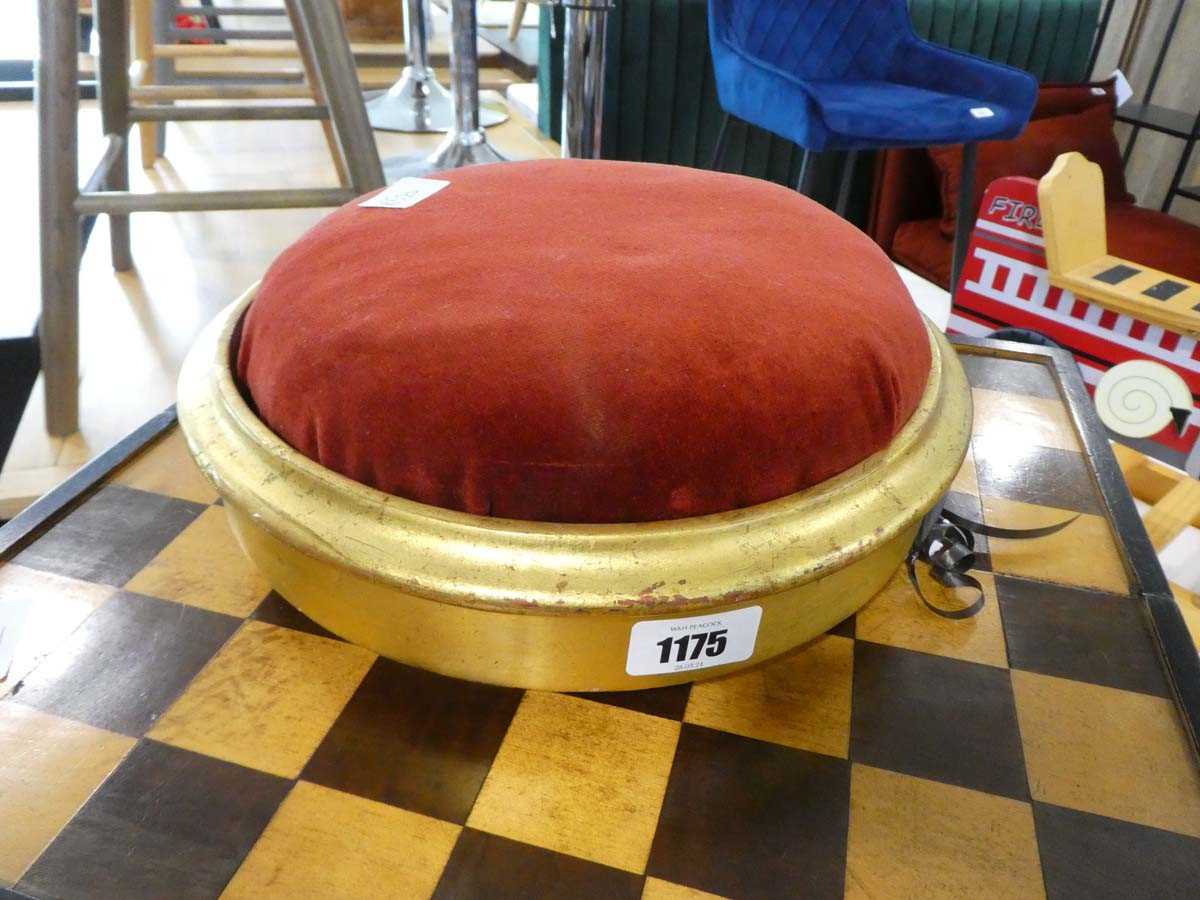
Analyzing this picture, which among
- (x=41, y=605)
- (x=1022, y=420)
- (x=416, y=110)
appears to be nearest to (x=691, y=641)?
(x=41, y=605)

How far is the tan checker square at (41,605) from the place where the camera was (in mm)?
642

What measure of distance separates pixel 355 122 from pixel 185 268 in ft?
2.50

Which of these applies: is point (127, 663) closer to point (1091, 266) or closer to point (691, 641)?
point (691, 641)

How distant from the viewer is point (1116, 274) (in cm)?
162

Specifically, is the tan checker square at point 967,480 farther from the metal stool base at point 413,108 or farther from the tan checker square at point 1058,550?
the metal stool base at point 413,108

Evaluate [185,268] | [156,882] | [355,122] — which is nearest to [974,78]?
[355,122]

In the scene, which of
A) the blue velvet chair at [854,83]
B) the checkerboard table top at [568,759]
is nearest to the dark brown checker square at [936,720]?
the checkerboard table top at [568,759]

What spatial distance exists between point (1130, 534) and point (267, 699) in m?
0.74

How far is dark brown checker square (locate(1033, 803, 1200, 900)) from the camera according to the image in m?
0.52

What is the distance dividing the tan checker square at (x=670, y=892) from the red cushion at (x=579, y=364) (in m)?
0.21

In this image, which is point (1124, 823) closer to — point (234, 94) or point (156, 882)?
point (156, 882)

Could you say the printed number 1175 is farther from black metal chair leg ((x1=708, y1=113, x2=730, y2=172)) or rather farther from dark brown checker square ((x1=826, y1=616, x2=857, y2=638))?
black metal chair leg ((x1=708, y1=113, x2=730, y2=172))

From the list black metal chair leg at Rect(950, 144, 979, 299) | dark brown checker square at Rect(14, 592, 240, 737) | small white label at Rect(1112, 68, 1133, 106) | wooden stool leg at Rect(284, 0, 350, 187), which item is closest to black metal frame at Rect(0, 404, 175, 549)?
dark brown checker square at Rect(14, 592, 240, 737)

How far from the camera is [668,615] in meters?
0.54
